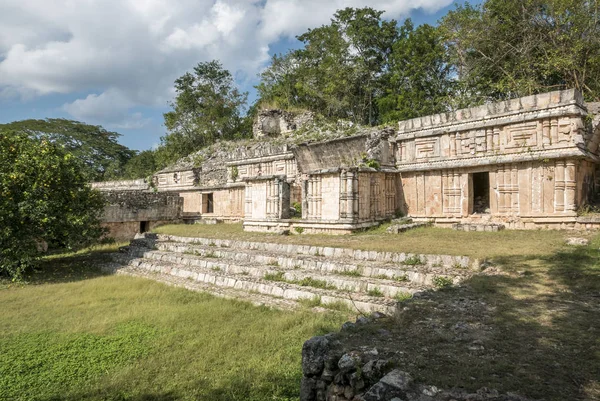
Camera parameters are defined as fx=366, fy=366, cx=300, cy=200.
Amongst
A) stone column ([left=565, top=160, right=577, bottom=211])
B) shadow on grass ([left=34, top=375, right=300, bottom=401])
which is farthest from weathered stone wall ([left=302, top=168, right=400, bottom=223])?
shadow on grass ([left=34, top=375, right=300, bottom=401])

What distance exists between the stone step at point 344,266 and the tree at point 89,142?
1331 inches

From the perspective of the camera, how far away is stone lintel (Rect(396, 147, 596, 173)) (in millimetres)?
8953

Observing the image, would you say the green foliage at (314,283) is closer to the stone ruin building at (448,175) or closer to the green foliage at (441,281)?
the green foliage at (441,281)

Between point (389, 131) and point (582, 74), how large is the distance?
35.2 ft

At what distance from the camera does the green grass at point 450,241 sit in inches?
275

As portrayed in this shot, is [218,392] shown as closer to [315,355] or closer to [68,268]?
[315,355]

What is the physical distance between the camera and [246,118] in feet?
103

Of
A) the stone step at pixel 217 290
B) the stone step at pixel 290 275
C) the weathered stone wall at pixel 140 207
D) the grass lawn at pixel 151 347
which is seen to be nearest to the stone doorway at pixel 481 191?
the stone step at pixel 290 275

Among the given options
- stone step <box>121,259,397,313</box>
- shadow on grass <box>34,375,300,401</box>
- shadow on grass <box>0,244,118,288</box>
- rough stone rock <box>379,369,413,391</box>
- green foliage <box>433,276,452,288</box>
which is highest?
rough stone rock <box>379,369,413,391</box>

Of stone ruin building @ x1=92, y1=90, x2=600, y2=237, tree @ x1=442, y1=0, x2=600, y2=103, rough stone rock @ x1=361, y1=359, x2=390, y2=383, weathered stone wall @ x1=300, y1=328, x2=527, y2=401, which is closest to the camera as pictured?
weathered stone wall @ x1=300, y1=328, x2=527, y2=401

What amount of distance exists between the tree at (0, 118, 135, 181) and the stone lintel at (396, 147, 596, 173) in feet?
115

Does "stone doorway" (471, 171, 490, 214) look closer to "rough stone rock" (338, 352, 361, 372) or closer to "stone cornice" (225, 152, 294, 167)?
"stone cornice" (225, 152, 294, 167)

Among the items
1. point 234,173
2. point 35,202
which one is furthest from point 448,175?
point 35,202

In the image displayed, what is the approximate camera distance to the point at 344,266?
7109mm
